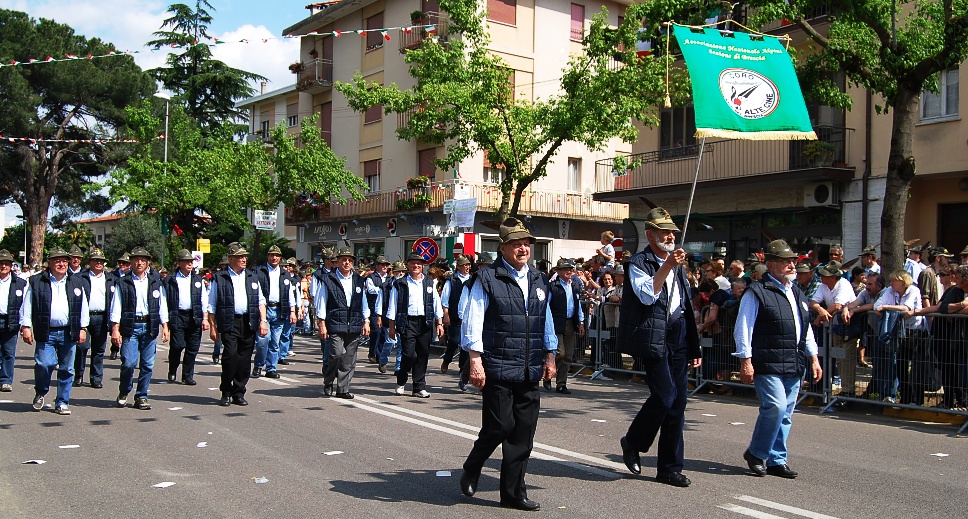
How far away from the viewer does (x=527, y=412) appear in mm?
6551

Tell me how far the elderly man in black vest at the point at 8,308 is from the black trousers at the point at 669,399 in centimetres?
919

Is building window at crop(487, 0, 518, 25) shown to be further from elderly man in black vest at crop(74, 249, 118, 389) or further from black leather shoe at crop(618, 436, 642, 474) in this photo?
black leather shoe at crop(618, 436, 642, 474)

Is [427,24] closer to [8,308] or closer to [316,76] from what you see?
[316,76]

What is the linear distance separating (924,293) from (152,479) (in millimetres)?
9954

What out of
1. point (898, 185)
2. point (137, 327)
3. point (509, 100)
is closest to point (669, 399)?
point (137, 327)

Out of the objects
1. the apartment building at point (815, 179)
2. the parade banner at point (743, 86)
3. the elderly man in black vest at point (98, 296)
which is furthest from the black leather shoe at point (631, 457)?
the apartment building at point (815, 179)

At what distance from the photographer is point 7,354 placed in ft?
43.1

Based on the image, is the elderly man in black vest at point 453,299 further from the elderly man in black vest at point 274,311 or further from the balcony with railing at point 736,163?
the balcony with railing at point 736,163

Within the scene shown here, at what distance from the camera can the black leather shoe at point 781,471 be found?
761cm

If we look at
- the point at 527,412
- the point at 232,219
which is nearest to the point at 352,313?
the point at 527,412

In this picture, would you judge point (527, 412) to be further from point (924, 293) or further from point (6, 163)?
point (6, 163)

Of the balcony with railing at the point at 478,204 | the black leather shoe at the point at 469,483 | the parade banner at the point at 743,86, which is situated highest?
the balcony with railing at the point at 478,204

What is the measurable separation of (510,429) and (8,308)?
29.8 ft

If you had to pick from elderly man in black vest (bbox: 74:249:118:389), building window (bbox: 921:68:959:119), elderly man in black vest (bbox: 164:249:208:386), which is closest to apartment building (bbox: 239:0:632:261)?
building window (bbox: 921:68:959:119)
